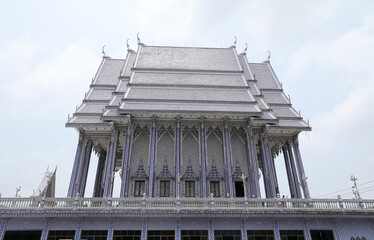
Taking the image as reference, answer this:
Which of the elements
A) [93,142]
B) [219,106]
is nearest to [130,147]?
[93,142]

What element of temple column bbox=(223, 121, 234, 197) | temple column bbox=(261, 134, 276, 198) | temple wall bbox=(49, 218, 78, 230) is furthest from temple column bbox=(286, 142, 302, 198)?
temple wall bbox=(49, 218, 78, 230)

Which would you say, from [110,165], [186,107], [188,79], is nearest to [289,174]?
[186,107]

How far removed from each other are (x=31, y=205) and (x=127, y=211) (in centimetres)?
721

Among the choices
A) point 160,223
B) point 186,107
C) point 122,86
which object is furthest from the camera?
point 122,86

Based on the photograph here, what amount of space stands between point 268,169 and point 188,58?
657 inches

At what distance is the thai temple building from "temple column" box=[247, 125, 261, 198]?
97mm

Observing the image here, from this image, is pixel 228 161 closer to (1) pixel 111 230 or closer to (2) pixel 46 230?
(1) pixel 111 230

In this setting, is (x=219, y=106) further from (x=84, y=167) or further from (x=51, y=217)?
(x=51, y=217)

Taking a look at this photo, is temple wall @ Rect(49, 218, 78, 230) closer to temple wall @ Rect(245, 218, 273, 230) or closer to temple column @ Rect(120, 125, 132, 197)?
temple column @ Rect(120, 125, 132, 197)

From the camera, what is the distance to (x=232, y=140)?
1117 inches

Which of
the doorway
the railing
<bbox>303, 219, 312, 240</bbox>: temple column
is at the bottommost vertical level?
<bbox>303, 219, 312, 240</bbox>: temple column

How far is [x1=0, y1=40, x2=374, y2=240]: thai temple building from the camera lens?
65.2 feet

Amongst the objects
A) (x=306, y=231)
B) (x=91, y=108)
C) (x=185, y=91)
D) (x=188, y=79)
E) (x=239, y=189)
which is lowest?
(x=306, y=231)

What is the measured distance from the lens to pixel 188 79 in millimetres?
31062
